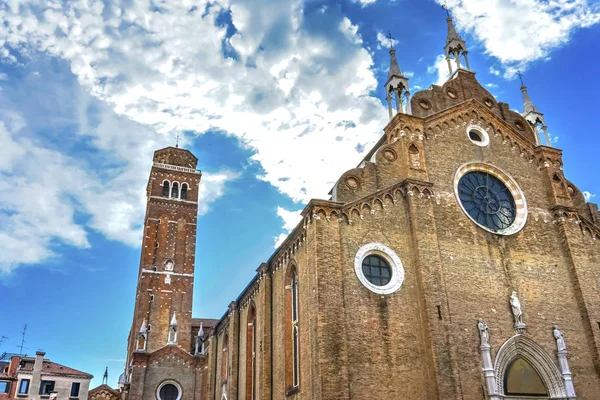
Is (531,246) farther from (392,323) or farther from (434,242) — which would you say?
(392,323)

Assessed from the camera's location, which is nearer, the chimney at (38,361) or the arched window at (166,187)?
the chimney at (38,361)

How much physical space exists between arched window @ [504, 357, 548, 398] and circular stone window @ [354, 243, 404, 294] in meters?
5.00

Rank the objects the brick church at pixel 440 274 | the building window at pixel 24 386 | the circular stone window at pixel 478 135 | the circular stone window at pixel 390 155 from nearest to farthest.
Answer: the brick church at pixel 440 274, the circular stone window at pixel 390 155, the circular stone window at pixel 478 135, the building window at pixel 24 386

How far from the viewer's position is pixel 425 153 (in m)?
21.4

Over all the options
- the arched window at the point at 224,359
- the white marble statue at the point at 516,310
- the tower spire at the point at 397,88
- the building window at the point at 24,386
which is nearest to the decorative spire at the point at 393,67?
the tower spire at the point at 397,88

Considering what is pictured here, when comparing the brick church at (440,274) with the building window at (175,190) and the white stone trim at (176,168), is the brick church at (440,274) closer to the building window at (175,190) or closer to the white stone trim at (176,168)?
the building window at (175,190)

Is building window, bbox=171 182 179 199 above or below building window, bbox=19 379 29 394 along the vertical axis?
above

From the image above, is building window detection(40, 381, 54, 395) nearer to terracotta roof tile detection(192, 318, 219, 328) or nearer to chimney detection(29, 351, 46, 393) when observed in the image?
chimney detection(29, 351, 46, 393)

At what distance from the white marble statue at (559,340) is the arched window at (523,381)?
134 cm

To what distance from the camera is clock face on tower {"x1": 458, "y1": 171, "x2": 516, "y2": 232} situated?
69.9 ft

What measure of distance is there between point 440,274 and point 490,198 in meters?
5.27

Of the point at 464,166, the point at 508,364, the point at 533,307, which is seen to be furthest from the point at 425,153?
the point at 508,364

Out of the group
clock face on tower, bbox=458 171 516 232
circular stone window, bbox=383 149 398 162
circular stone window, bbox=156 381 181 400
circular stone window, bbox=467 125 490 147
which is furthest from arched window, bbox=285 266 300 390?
circular stone window, bbox=156 381 181 400

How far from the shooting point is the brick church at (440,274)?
17188mm
